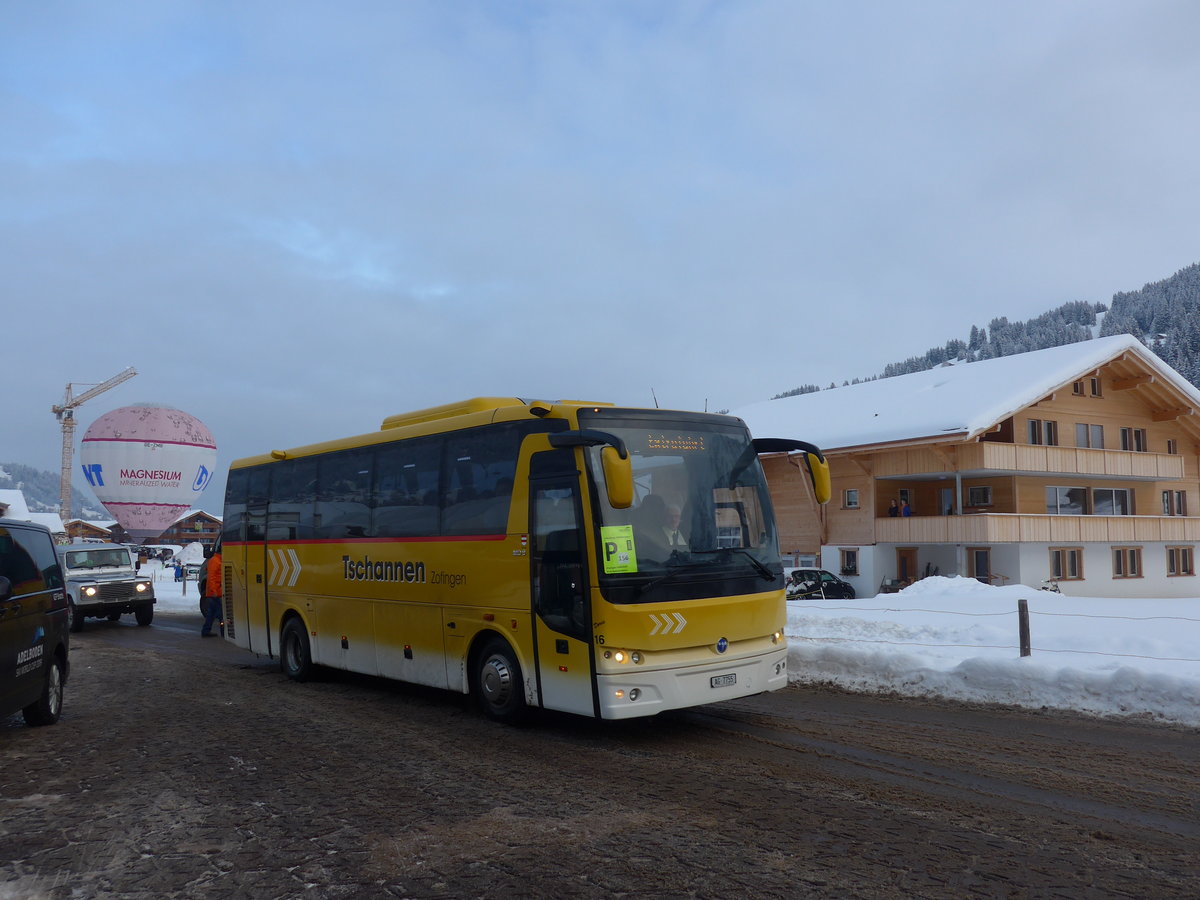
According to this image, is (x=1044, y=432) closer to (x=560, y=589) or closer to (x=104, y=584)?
(x=104, y=584)

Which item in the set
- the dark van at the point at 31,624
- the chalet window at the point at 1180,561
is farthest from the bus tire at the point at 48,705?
the chalet window at the point at 1180,561

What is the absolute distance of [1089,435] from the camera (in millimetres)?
41000

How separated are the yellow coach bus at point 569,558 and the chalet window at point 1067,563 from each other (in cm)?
3196

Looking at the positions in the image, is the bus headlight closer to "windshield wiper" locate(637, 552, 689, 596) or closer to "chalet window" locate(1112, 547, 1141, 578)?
"windshield wiper" locate(637, 552, 689, 596)

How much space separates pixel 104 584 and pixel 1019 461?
31.1m

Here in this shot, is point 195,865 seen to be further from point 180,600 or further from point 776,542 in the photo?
point 180,600

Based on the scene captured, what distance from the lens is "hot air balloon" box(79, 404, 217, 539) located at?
72688 mm

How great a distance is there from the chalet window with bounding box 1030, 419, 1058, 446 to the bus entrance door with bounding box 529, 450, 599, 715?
115ft

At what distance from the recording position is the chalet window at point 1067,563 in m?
37.5

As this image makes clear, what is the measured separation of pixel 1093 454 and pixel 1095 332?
16158 centimetres

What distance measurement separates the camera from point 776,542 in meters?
9.67

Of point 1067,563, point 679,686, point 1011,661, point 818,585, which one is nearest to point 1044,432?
point 1067,563

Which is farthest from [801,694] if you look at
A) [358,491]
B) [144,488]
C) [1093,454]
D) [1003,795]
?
[144,488]

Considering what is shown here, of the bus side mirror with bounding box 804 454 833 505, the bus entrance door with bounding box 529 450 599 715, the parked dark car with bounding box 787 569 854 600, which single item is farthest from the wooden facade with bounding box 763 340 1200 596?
the bus entrance door with bounding box 529 450 599 715
